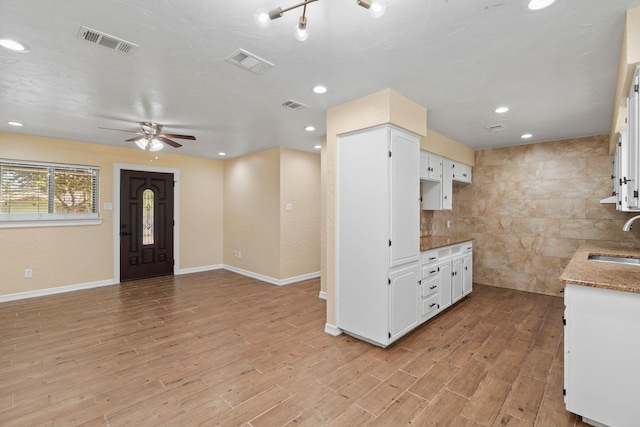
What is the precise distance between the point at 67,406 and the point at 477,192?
6.15 meters

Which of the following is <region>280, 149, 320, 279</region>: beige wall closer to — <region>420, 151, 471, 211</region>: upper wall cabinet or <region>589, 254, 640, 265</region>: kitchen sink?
<region>420, 151, 471, 211</region>: upper wall cabinet

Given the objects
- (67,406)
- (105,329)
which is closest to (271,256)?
(105,329)

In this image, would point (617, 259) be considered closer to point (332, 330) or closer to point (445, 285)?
point (445, 285)

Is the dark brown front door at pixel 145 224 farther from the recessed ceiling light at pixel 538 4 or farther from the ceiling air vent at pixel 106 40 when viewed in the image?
the recessed ceiling light at pixel 538 4

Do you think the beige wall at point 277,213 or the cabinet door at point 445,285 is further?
the beige wall at point 277,213

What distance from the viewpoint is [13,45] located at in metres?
2.09

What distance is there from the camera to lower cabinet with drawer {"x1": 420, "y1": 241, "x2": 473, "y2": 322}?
3.53 metres

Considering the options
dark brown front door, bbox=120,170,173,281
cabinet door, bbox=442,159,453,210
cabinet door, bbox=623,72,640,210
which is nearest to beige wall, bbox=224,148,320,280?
dark brown front door, bbox=120,170,173,281

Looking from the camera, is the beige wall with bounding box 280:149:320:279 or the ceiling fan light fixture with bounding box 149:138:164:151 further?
the beige wall with bounding box 280:149:320:279

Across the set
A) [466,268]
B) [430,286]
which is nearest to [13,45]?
[430,286]

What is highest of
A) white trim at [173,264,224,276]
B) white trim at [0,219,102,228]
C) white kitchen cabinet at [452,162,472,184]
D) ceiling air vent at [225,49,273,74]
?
ceiling air vent at [225,49,273,74]

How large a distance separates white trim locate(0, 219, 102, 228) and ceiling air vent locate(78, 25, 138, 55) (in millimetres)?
4189

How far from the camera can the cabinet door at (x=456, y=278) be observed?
4152 millimetres

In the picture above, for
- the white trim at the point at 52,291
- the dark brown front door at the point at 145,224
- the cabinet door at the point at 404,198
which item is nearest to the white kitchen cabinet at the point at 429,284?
the cabinet door at the point at 404,198
